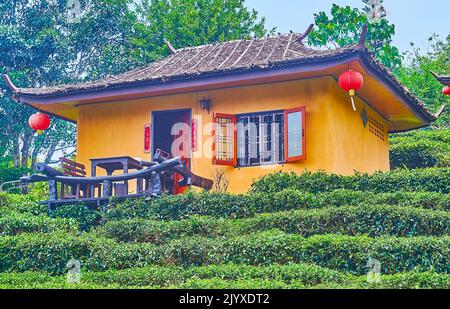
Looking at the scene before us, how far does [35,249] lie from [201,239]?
238cm

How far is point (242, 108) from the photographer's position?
17.9 metres

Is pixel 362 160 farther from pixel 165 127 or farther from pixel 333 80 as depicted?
pixel 165 127

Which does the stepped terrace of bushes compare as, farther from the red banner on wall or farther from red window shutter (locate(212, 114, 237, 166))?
the red banner on wall

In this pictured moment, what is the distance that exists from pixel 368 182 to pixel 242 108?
3.45 m

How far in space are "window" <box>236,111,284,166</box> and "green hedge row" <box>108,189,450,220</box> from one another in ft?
8.54

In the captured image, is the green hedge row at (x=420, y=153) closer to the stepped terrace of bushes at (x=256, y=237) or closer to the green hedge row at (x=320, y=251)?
the stepped terrace of bushes at (x=256, y=237)

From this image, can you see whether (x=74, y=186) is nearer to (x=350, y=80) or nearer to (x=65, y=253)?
(x=65, y=253)

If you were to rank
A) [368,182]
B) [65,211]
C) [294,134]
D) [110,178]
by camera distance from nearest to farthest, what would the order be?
[368,182]
[65,211]
[110,178]
[294,134]

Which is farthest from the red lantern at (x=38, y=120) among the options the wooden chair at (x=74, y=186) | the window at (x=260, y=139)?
the window at (x=260, y=139)

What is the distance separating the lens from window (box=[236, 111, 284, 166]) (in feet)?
57.7

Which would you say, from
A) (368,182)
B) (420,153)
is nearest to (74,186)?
(368,182)

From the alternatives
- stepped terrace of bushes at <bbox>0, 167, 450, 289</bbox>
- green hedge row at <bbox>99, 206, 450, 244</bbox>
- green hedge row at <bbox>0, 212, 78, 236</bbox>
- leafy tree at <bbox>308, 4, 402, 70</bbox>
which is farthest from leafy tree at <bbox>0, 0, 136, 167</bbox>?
green hedge row at <bbox>99, 206, 450, 244</bbox>

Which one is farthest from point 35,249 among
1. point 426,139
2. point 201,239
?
point 426,139

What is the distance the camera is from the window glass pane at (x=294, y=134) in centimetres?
1719
